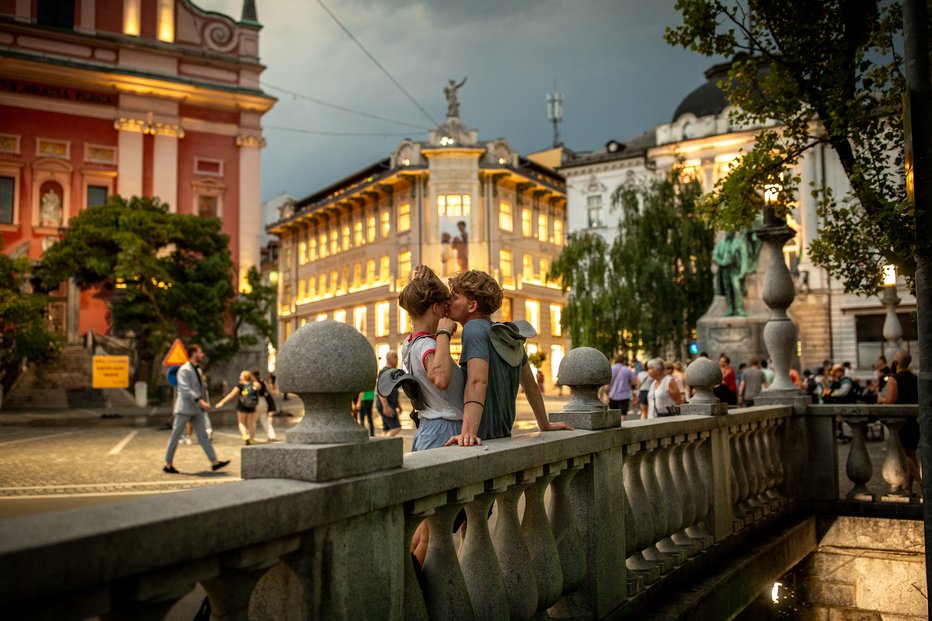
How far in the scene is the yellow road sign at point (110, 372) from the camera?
76.0 ft

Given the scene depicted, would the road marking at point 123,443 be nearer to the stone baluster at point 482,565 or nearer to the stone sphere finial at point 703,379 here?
the stone sphere finial at point 703,379

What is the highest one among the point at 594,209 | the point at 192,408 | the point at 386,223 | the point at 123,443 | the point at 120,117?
the point at 120,117

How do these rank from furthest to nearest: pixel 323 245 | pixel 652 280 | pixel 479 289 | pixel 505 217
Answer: pixel 323 245 < pixel 505 217 < pixel 652 280 < pixel 479 289

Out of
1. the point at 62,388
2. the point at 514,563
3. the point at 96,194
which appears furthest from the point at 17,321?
the point at 514,563

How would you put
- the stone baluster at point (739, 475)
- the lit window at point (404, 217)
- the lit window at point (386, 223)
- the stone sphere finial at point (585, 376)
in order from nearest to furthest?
1. the stone sphere finial at point (585, 376)
2. the stone baluster at point (739, 475)
3. the lit window at point (404, 217)
4. the lit window at point (386, 223)

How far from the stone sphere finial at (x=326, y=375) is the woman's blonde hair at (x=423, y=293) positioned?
1.46 meters

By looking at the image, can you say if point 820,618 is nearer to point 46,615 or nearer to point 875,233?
point 875,233

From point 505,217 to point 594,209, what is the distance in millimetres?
5716

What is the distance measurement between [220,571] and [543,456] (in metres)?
1.90

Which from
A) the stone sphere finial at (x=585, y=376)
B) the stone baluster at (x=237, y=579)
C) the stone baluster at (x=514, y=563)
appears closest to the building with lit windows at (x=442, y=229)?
the stone sphere finial at (x=585, y=376)

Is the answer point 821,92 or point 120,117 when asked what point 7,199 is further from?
point 821,92

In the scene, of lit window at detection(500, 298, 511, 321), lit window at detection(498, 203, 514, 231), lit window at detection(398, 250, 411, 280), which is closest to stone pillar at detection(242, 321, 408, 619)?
lit window at detection(500, 298, 511, 321)

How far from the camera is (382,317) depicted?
2026 inches

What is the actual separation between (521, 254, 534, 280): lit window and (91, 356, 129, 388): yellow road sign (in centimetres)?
3165
